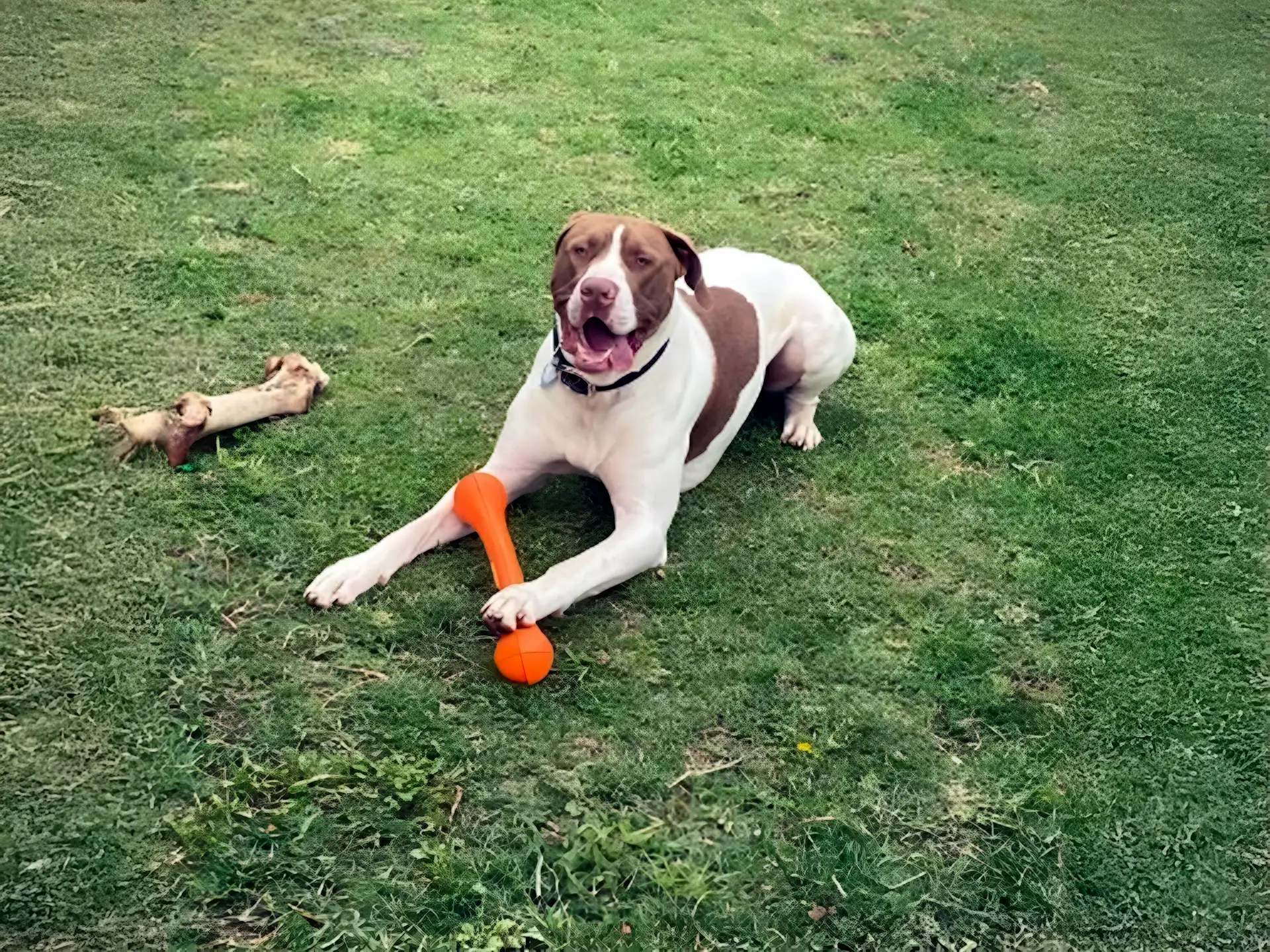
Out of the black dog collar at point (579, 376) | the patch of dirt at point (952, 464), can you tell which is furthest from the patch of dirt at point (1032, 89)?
the black dog collar at point (579, 376)

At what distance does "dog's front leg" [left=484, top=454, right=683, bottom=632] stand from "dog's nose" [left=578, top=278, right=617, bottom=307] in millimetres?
503

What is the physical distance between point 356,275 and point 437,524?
5.36 feet

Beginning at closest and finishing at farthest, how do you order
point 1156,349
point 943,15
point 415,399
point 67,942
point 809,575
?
point 67,942 → point 809,575 → point 415,399 → point 1156,349 → point 943,15

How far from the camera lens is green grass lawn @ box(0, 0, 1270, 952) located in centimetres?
282

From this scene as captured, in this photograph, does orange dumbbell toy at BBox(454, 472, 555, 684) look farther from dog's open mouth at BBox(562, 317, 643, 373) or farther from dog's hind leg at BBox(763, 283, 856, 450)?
dog's hind leg at BBox(763, 283, 856, 450)

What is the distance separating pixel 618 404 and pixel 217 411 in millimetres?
1200

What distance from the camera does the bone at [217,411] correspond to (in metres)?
3.84

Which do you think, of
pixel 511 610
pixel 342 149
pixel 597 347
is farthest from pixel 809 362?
pixel 342 149

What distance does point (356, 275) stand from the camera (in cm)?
494

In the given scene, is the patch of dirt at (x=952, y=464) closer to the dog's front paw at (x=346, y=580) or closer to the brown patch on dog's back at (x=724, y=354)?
the brown patch on dog's back at (x=724, y=354)

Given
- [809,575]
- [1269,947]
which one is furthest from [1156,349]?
[1269,947]

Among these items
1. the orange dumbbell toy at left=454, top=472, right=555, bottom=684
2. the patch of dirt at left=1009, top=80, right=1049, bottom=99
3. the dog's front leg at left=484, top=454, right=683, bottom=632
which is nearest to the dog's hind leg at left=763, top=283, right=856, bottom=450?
the dog's front leg at left=484, top=454, right=683, bottom=632

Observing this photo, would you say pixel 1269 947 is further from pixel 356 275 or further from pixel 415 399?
pixel 356 275

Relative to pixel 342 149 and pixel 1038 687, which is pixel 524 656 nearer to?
pixel 1038 687
